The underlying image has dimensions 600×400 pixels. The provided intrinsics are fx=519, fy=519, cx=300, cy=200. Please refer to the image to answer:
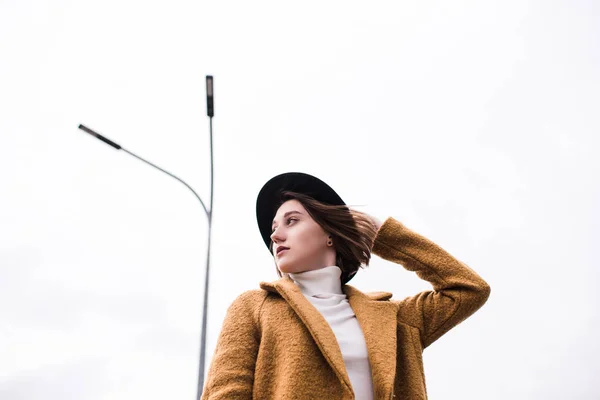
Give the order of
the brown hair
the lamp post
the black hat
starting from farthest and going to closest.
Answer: the lamp post < the black hat < the brown hair

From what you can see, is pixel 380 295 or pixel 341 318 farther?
pixel 380 295

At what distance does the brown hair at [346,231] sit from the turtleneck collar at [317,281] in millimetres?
197

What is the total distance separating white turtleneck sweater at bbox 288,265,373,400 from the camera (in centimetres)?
223

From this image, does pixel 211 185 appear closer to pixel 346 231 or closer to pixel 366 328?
pixel 346 231

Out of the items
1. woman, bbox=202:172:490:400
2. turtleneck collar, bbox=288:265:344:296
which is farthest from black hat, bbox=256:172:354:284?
turtleneck collar, bbox=288:265:344:296

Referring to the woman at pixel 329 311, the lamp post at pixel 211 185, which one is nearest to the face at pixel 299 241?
the woman at pixel 329 311

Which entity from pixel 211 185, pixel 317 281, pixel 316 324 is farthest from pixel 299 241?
pixel 211 185

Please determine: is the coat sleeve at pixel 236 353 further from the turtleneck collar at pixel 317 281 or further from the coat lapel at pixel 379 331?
the coat lapel at pixel 379 331

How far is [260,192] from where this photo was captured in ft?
10.2

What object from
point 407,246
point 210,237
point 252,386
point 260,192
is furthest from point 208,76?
point 252,386

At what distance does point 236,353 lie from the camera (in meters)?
2.24

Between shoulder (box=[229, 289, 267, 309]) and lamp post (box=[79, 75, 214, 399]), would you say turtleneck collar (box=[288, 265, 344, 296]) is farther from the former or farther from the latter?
lamp post (box=[79, 75, 214, 399])

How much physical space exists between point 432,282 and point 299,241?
27.8 inches

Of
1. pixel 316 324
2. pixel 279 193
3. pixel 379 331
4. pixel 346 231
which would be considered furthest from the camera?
pixel 279 193
